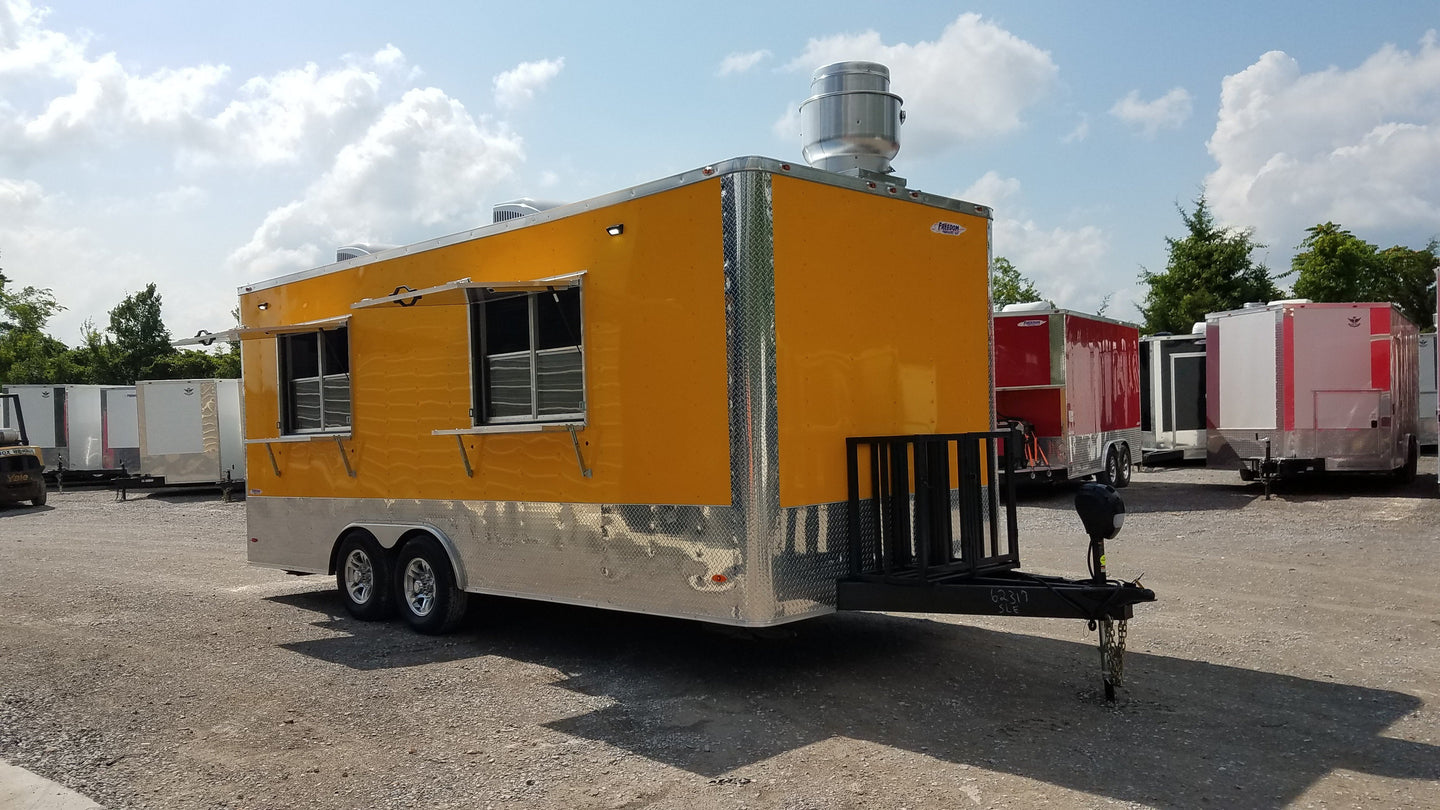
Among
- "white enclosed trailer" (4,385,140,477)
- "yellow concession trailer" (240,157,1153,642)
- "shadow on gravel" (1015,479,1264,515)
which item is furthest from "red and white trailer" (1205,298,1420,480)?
"white enclosed trailer" (4,385,140,477)

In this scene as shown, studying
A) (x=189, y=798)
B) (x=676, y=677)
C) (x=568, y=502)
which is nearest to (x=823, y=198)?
(x=568, y=502)

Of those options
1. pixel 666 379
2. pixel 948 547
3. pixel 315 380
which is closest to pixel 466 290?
pixel 666 379

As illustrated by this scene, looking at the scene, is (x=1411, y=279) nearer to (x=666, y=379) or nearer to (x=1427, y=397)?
(x=1427, y=397)

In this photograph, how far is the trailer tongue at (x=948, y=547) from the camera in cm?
544

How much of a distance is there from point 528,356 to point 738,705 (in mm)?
2553

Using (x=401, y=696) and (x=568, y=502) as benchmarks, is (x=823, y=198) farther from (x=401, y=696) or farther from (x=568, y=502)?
(x=401, y=696)

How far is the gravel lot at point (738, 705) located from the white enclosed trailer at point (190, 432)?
Answer: 14.4 meters

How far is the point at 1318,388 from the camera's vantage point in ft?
50.2

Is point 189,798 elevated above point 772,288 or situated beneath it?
situated beneath

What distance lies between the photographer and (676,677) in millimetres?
6398

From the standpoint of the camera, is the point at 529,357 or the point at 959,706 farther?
the point at 529,357

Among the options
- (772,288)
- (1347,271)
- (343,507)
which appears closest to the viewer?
(772,288)

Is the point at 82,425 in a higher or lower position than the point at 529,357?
lower

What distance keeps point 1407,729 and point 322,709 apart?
5.50 metres
